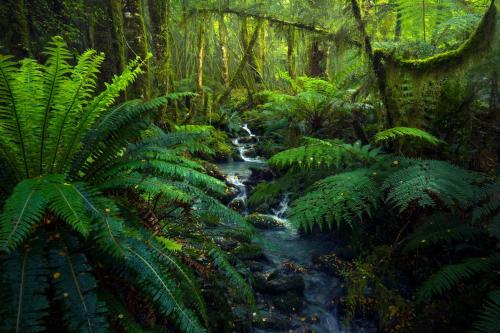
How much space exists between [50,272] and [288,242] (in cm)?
340

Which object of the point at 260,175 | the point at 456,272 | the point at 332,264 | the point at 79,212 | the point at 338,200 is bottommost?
the point at 332,264

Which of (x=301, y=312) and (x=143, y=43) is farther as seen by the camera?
(x=143, y=43)

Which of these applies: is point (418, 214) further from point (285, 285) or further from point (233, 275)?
point (233, 275)

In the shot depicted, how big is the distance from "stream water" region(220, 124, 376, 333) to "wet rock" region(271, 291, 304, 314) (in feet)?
0.15

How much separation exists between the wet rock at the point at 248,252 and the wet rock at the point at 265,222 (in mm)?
921

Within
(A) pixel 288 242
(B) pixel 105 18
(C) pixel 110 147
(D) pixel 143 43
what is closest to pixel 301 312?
(A) pixel 288 242

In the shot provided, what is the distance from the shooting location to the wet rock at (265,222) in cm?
499

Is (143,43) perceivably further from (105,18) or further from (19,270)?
(19,270)

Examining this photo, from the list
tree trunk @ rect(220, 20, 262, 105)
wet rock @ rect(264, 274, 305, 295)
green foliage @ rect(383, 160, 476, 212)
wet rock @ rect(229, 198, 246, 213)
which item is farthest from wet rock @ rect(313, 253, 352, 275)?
tree trunk @ rect(220, 20, 262, 105)

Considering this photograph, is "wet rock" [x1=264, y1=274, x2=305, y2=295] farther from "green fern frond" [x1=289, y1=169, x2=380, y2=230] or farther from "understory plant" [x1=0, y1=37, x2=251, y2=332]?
"understory plant" [x1=0, y1=37, x2=251, y2=332]

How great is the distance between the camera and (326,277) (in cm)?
376

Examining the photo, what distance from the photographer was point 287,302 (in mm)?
3295

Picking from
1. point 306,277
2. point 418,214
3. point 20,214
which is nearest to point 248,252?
point 306,277

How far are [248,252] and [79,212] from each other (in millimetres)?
2659
